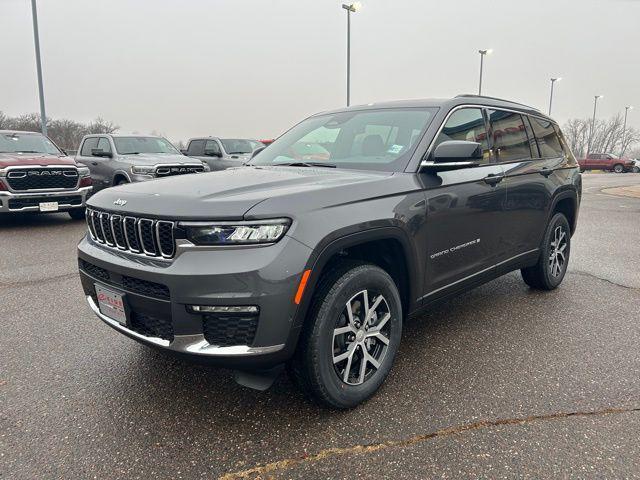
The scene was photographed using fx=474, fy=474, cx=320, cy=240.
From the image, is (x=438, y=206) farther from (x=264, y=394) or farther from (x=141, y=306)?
(x=141, y=306)

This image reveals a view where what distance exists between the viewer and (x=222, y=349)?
2256 mm

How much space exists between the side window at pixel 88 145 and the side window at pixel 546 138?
9848 mm

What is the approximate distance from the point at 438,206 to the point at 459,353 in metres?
1.11

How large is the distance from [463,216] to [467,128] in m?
0.74

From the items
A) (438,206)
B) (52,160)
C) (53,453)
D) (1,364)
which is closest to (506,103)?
(438,206)

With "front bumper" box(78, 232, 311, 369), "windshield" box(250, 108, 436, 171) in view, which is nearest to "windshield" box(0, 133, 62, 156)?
"windshield" box(250, 108, 436, 171)

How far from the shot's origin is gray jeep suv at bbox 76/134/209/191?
9.62 metres

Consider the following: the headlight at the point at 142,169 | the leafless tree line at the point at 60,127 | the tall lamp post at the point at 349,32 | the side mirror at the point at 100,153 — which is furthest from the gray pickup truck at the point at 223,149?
the leafless tree line at the point at 60,127

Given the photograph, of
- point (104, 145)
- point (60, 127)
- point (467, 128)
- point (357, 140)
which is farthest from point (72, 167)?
point (60, 127)

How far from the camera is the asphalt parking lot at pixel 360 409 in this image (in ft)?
7.36

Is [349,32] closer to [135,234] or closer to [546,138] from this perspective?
[546,138]

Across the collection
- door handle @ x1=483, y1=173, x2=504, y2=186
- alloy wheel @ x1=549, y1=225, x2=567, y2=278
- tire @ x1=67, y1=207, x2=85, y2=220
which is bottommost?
tire @ x1=67, y1=207, x2=85, y2=220

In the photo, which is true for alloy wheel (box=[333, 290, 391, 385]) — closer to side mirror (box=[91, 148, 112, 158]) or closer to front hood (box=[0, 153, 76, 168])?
front hood (box=[0, 153, 76, 168])

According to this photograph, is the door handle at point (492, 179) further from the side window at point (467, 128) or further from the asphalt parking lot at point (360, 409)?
the asphalt parking lot at point (360, 409)
